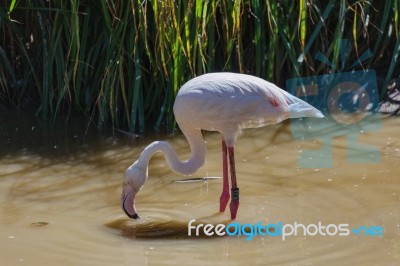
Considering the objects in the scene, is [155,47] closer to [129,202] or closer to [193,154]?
[193,154]

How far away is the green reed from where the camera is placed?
6.03 m

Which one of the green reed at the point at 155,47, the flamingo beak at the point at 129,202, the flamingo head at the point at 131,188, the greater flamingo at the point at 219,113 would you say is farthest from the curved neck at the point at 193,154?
the green reed at the point at 155,47

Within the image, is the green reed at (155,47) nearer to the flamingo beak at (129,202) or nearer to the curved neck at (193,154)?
the curved neck at (193,154)

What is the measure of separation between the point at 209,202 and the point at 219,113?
0.61m

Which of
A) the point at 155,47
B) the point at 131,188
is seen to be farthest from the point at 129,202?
the point at 155,47

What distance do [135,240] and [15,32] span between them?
2.64 metres

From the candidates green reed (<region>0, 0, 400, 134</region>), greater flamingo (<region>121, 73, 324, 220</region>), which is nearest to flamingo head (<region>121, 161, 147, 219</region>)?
greater flamingo (<region>121, 73, 324, 220</region>)

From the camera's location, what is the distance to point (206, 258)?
4.32 m

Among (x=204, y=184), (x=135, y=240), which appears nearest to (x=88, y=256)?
(x=135, y=240)

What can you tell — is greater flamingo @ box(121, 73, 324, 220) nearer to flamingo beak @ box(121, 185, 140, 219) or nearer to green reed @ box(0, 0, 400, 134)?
flamingo beak @ box(121, 185, 140, 219)

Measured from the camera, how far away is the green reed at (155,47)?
6027mm

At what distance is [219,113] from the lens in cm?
487

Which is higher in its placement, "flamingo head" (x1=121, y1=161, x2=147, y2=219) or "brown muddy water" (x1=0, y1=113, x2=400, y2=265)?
"flamingo head" (x1=121, y1=161, x2=147, y2=219)

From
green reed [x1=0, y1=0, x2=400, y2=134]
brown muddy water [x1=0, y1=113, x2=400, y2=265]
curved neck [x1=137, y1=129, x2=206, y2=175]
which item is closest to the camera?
brown muddy water [x1=0, y1=113, x2=400, y2=265]
